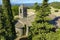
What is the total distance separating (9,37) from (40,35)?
4345 mm

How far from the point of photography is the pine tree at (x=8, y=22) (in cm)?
2870

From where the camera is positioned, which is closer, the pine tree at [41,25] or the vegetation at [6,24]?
the vegetation at [6,24]

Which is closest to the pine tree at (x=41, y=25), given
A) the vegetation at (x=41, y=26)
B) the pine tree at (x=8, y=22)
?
the vegetation at (x=41, y=26)

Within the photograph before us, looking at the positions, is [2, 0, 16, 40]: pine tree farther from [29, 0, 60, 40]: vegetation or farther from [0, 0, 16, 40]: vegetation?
[29, 0, 60, 40]: vegetation

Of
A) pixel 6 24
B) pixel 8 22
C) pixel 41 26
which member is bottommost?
pixel 8 22

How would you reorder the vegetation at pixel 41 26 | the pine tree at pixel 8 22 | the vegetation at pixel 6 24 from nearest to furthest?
the vegetation at pixel 6 24 < the vegetation at pixel 41 26 < the pine tree at pixel 8 22

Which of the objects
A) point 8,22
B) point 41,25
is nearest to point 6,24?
point 8,22

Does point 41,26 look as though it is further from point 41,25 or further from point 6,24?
point 6,24

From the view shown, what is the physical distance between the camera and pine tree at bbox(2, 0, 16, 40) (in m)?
28.7

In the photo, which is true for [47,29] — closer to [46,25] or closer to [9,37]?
[46,25]

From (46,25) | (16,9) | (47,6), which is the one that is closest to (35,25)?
(46,25)

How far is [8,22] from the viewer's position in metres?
30.8

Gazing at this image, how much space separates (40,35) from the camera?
27328 millimetres

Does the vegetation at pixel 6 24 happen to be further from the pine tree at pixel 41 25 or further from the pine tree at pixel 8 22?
the pine tree at pixel 41 25
